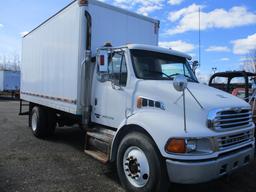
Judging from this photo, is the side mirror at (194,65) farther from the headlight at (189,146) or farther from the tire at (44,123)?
the tire at (44,123)

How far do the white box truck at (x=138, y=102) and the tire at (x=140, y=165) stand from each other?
15 mm

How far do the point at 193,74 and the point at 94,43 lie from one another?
2315 millimetres

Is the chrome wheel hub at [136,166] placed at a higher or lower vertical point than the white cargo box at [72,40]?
lower

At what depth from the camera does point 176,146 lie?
439 centimetres

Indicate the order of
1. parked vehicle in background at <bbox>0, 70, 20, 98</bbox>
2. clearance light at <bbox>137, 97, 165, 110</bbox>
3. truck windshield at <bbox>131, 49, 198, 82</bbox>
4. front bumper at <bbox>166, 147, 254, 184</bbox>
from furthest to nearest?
parked vehicle in background at <bbox>0, 70, 20, 98</bbox>, truck windshield at <bbox>131, 49, 198, 82</bbox>, clearance light at <bbox>137, 97, 165, 110</bbox>, front bumper at <bbox>166, 147, 254, 184</bbox>

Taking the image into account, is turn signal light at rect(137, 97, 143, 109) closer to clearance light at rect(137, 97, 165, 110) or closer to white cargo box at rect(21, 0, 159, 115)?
clearance light at rect(137, 97, 165, 110)

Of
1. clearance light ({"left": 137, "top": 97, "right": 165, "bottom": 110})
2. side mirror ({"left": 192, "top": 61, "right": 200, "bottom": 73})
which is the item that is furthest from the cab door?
side mirror ({"left": 192, "top": 61, "right": 200, "bottom": 73})

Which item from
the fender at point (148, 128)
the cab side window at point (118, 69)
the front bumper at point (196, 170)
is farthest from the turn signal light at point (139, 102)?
the front bumper at point (196, 170)

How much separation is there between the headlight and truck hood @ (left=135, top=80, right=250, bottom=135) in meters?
0.15

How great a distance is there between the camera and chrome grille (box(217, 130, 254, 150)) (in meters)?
4.63

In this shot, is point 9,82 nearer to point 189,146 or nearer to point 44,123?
point 44,123

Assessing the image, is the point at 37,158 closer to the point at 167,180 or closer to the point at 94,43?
the point at 94,43

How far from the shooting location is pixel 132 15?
780cm

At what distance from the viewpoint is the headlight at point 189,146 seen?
4.35m
